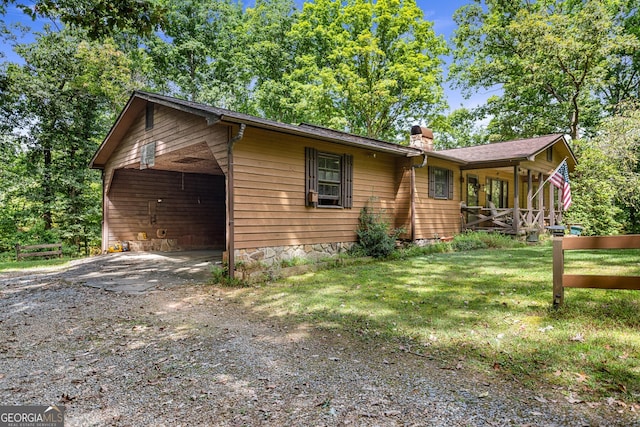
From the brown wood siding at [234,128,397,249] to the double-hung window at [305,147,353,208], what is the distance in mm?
145

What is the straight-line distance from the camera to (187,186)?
13773 millimetres

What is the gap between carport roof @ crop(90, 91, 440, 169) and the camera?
6828 millimetres

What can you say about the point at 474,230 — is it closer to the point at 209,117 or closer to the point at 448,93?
the point at 209,117

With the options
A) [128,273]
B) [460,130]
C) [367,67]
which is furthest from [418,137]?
[460,130]

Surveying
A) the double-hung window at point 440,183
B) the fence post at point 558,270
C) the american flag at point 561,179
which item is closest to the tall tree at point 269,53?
the double-hung window at point 440,183

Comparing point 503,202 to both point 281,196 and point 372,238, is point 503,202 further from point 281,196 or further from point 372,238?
point 281,196

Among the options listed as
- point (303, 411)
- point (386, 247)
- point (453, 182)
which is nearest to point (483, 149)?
point (453, 182)

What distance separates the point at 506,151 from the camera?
46.6 feet

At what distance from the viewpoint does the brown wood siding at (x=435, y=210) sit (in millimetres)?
11477

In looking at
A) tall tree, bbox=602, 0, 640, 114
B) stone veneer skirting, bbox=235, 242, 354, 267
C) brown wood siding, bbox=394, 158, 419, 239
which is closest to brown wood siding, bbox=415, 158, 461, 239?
brown wood siding, bbox=394, 158, 419, 239

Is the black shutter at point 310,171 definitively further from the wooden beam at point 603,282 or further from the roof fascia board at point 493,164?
the roof fascia board at point 493,164

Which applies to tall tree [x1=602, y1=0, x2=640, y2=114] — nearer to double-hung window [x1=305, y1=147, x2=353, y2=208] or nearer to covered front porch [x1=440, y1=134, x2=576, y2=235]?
covered front porch [x1=440, y1=134, x2=576, y2=235]

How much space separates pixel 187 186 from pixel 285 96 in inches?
503

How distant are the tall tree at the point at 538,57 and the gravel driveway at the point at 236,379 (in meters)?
18.9
